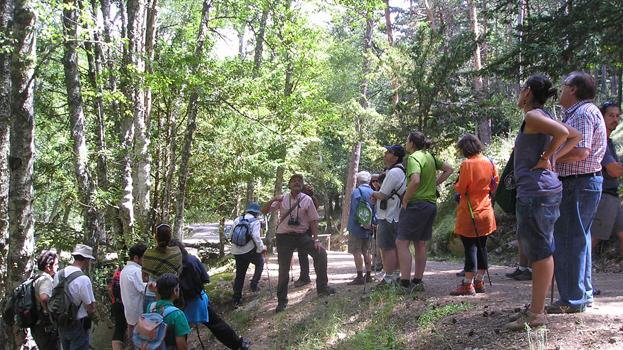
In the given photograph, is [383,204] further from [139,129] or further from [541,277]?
[139,129]

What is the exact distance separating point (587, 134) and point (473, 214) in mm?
1964

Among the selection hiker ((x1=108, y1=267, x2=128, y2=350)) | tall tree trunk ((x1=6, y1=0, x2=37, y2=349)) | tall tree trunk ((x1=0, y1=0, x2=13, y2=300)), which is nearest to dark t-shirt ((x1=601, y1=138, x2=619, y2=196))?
hiker ((x1=108, y1=267, x2=128, y2=350))

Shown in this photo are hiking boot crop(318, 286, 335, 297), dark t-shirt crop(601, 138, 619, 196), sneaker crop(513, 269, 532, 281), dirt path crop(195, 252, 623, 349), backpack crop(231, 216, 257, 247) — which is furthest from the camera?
backpack crop(231, 216, 257, 247)

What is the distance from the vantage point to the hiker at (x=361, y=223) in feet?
26.2

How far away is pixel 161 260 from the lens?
5926 millimetres

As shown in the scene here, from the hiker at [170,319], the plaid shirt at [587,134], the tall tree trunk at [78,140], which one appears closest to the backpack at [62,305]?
the hiker at [170,319]

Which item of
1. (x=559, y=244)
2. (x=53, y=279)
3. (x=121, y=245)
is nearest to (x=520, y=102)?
(x=559, y=244)

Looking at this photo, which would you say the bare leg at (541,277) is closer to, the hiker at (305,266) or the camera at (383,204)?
the camera at (383,204)

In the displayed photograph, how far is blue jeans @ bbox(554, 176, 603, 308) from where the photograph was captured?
4.17 meters

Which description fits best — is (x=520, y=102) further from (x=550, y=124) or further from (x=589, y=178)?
(x=589, y=178)

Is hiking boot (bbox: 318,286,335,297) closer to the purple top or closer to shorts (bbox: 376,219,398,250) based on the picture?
shorts (bbox: 376,219,398,250)

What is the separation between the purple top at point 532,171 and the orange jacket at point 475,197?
5.90 feet

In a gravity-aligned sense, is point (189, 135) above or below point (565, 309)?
above

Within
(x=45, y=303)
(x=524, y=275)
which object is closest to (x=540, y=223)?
(x=524, y=275)
